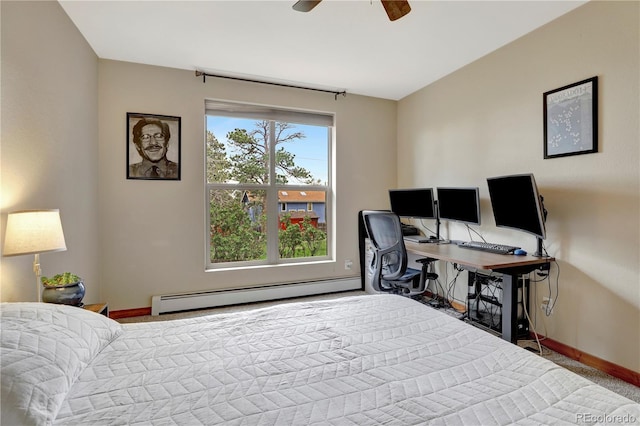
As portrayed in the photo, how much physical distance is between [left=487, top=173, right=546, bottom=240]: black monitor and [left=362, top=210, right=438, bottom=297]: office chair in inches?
29.2

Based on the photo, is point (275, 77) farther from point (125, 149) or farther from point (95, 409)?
point (95, 409)

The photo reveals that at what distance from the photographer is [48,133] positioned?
2082 mm

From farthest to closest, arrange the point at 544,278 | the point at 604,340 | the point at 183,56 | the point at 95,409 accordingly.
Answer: the point at 183,56 < the point at 544,278 < the point at 604,340 < the point at 95,409

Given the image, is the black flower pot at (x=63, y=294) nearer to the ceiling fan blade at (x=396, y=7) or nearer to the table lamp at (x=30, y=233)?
the table lamp at (x=30, y=233)

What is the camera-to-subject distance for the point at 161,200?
3.32m

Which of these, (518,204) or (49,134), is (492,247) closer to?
(518,204)

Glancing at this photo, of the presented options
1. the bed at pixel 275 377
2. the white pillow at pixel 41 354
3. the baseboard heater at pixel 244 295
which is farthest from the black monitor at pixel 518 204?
the white pillow at pixel 41 354

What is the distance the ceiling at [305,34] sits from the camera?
7.61 ft

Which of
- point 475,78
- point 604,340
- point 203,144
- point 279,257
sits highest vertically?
point 475,78

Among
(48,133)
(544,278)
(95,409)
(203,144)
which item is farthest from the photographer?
(203,144)

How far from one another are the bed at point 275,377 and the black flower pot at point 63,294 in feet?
2.20

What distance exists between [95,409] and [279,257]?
306cm

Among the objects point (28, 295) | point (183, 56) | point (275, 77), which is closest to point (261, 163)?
point (275, 77)

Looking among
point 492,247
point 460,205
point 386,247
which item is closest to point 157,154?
point 386,247
